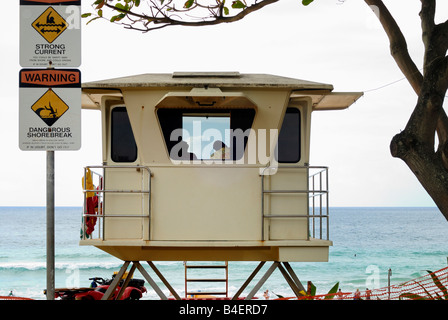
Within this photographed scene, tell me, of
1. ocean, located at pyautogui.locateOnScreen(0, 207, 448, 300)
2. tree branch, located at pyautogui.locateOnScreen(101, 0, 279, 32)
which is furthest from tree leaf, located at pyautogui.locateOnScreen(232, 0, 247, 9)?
ocean, located at pyautogui.locateOnScreen(0, 207, 448, 300)

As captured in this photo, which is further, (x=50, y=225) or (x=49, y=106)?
(x=49, y=106)

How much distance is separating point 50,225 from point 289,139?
6.28 meters

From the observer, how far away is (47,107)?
6.04 m

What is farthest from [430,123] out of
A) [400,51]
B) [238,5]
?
[238,5]

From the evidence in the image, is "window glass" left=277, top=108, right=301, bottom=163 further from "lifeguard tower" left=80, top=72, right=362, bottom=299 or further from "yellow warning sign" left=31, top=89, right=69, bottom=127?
"yellow warning sign" left=31, top=89, right=69, bottom=127

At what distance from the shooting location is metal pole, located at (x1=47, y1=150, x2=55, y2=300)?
18.8ft

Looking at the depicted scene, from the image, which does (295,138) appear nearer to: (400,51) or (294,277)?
(400,51)

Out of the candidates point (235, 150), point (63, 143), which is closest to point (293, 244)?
point (235, 150)

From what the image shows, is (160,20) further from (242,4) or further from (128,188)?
(128,188)

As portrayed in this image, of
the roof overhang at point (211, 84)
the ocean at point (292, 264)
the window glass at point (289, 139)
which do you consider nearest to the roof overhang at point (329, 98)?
the roof overhang at point (211, 84)

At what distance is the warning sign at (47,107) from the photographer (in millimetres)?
6000

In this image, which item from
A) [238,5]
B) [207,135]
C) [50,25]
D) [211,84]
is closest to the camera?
[50,25]

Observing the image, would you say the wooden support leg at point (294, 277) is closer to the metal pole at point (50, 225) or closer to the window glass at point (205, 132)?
the window glass at point (205, 132)
